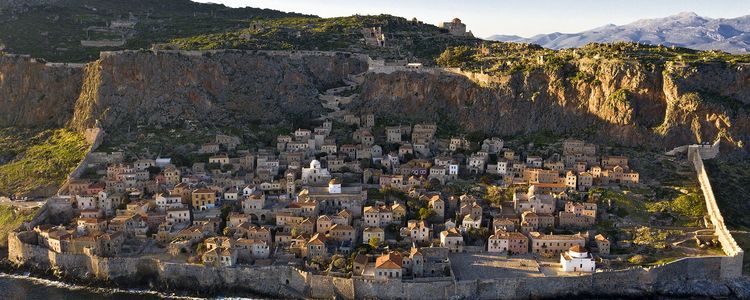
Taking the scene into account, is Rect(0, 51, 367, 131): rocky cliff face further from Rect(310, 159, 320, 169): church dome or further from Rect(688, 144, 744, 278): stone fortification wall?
Rect(688, 144, 744, 278): stone fortification wall

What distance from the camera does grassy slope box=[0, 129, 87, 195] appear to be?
58.2 meters


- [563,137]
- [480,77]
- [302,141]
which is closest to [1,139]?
[302,141]

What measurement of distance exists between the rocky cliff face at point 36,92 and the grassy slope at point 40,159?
2.23 metres

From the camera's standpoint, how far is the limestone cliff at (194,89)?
224 ft

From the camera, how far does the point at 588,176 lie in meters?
55.7

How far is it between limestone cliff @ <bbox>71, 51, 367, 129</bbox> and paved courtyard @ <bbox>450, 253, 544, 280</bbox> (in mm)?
31248

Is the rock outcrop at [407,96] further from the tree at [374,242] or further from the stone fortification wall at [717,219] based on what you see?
A: the tree at [374,242]

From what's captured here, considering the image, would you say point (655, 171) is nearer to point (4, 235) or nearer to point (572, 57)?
point (572, 57)

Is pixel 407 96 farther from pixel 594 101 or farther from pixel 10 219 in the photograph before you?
pixel 10 219

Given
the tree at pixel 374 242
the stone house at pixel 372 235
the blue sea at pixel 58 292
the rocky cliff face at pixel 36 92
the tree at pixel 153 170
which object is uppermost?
the rocky cliff face at pixel 36 92

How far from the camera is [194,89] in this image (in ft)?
233

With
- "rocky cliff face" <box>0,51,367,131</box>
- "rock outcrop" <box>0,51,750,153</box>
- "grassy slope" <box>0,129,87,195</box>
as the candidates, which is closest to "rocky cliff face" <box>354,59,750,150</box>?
"rock outcrop" <box>0,51,750,153</box>

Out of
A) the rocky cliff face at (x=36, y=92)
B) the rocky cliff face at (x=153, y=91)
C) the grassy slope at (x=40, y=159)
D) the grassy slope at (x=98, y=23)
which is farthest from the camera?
the grassy slope at (x=98, y=23)

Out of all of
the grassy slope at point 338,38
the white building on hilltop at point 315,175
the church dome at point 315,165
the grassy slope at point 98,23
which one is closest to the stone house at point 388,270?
the white building on hilltop at point 315,175
